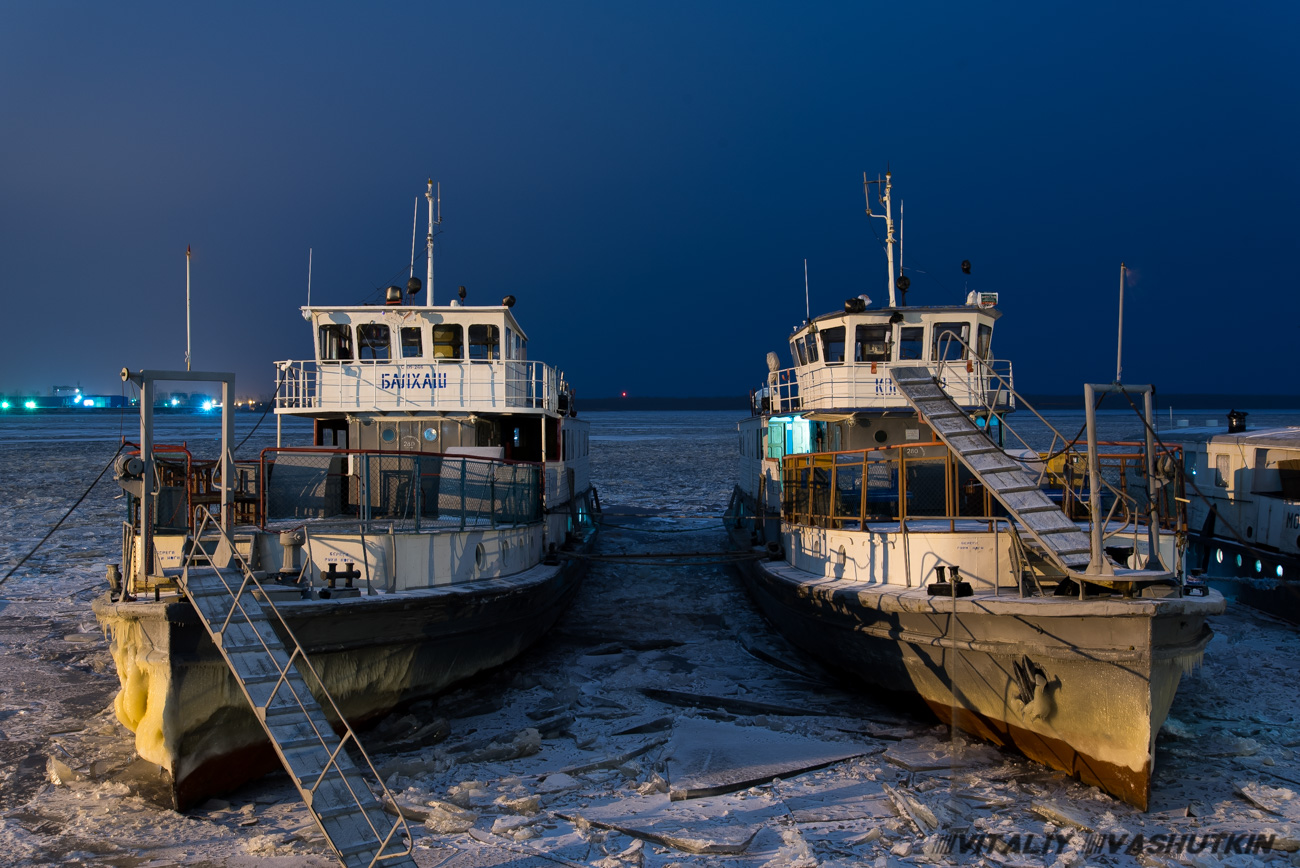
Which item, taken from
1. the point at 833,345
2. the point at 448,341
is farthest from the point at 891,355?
the point at 448,341

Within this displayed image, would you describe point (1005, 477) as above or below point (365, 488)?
above

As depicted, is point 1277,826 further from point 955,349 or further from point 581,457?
point 581,457

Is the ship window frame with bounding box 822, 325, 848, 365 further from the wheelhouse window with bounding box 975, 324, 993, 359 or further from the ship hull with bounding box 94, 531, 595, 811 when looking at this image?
the ship hull with bounding box 94, 531, 595, 811

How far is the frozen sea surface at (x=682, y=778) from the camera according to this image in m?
7.22

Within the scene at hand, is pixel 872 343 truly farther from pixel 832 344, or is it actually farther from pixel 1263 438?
pixel 1263 438

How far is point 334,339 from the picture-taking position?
15867mm

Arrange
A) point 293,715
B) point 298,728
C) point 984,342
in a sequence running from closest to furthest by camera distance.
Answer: point 298,728 → point 293,715 → point 984,342

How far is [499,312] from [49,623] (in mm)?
9094

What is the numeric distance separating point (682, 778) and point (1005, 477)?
16.3 ft

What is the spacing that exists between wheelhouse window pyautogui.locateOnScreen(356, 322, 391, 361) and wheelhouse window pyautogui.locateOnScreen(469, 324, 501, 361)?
1529 millimetres

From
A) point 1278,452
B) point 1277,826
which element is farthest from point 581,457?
point 1277,826

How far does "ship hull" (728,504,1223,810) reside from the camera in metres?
8.14

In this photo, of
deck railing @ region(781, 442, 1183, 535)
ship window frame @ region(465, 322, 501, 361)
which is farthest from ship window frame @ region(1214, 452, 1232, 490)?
ship window frame @ region(465, 322, 501, 361)

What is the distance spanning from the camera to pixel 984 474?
988 cm
